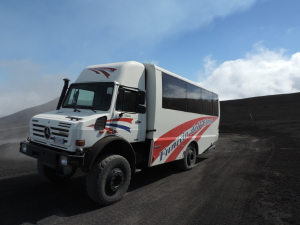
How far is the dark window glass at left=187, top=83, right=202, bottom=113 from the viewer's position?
7535 millimetres

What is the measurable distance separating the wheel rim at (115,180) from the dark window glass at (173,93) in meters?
2.47

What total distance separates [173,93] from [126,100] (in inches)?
78.5

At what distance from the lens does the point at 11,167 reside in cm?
725

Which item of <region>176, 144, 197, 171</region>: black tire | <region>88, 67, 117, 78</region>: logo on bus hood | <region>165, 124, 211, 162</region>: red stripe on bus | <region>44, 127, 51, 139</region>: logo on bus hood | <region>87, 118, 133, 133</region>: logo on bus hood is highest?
<region>88, 67, 117, 78</region>: logo on bus hood

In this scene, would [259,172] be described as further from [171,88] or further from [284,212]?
[171,88]

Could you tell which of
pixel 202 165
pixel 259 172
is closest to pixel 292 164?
pixel 259 172

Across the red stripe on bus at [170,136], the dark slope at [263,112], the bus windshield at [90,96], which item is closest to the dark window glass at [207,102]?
the red stripe on bus at [170,136]

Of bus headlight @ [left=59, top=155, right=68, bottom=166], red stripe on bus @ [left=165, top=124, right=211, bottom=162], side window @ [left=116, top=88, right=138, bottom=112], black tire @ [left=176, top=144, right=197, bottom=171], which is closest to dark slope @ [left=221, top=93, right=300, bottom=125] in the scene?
red stripe on bus @ [left=165, top=124, right=211, bottom=162]

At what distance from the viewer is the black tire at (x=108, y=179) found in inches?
164

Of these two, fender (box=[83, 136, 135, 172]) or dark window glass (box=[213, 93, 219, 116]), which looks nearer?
fender (box=[83, 136, 135, 172])

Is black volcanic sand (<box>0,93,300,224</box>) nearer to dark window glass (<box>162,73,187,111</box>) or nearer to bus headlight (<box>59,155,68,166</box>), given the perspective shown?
bus headlight (<box>59,155,68,166</box>)

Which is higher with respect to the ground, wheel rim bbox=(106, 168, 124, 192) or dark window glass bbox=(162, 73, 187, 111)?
dark window glass bbox=(162, 73, 187, 111)

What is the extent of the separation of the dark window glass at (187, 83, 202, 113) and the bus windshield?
3516 millimetres

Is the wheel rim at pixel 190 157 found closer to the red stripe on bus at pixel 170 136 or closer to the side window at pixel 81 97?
the red stripe on bus at pixel 170 136
